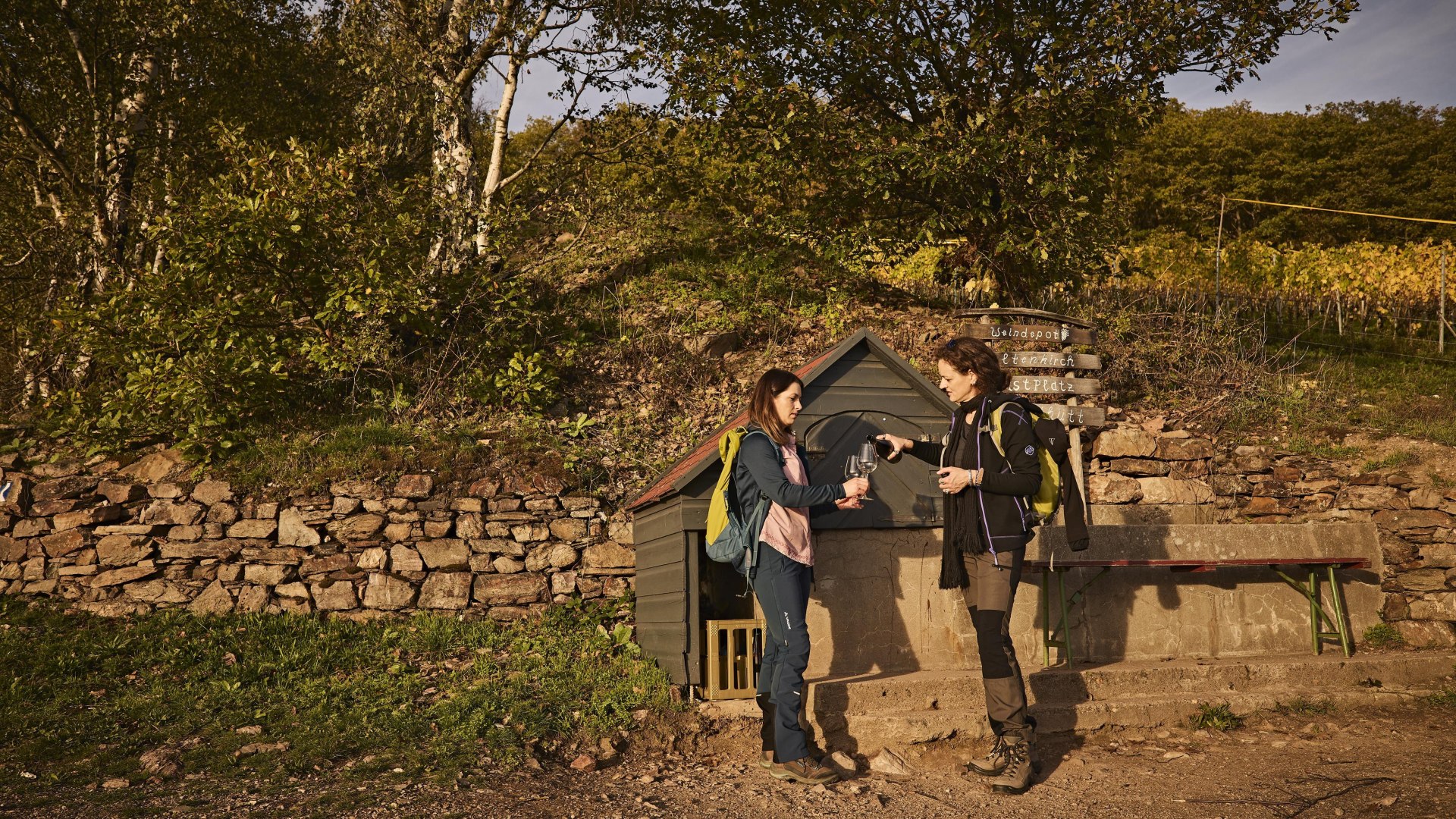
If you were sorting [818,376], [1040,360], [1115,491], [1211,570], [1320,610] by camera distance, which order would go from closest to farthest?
[818,376] → [1211,570] → [1320,610] → [1040,360] → [1115,491]

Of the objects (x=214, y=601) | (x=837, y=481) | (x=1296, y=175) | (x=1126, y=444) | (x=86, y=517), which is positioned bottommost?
(x=214, y=601)

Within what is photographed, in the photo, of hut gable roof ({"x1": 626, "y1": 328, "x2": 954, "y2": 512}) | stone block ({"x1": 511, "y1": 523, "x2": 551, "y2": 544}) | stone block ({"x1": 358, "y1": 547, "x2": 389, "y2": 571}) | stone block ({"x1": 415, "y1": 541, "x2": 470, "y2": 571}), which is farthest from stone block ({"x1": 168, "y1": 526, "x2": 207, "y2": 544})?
hut gable roof ({"x1": 626, "y1": 328, "x2": 954, "y2": 512})

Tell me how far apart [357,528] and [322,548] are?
340 mm

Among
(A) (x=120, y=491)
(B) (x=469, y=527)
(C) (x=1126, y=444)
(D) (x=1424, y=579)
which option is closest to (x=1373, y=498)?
(D) (x=1424, y=579)

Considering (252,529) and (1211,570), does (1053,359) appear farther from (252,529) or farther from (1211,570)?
(252,529)

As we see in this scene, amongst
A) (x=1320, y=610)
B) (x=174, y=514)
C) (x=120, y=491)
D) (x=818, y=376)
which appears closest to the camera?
(x=818, y=376)

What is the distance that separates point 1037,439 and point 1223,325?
28.6 ft

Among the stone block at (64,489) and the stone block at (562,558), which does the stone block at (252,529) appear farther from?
the stone block at (562,558)

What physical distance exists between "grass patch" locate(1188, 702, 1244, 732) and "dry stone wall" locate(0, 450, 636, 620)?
428 cm

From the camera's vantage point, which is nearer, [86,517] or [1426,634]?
[1426,634]

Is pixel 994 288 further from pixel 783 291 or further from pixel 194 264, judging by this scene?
pixel 194 264

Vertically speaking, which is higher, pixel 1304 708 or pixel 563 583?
pixel 563 583

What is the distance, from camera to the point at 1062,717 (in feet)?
18.2

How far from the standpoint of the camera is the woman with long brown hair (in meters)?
4.42
